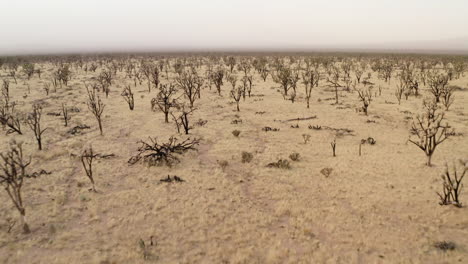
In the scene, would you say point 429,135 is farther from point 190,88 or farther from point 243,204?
point 190,88

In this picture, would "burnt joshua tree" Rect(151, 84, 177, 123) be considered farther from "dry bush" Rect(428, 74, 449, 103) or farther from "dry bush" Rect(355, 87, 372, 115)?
"dry bush" Rect(428, 74, 449, 103)

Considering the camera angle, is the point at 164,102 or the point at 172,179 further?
the point at 164,102

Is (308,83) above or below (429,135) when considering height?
above

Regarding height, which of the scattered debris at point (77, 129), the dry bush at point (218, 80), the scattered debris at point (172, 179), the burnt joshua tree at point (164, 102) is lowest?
the scattered debris at point (172, 179)

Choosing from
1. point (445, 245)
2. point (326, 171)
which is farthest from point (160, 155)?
point (445, 245)

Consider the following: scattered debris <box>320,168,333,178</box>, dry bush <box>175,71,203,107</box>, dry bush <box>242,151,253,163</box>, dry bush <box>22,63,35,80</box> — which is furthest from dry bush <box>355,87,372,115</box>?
dry bush <box>22,63,35,80</box>

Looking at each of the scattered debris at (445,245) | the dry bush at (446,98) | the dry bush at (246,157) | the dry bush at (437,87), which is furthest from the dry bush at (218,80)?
the scattered debris at (445,245)

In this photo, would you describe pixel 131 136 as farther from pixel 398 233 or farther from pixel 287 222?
pixel 398 233

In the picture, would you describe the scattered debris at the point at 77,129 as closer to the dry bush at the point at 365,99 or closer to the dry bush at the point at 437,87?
the dry bush at the point at 365,99

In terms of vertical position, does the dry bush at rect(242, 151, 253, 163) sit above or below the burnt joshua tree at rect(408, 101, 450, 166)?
below
